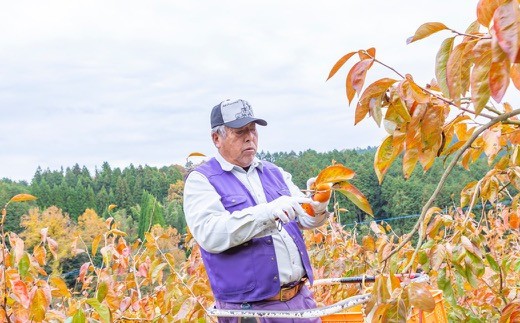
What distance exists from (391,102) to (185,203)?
142cm

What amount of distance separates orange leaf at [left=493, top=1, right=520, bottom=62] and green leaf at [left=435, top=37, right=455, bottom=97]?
279 millimetres

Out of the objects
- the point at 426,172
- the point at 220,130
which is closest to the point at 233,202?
the point at 220,130

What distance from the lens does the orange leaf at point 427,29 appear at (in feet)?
3.32

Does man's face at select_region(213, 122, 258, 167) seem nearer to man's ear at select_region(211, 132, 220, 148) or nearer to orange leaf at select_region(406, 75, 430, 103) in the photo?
man's ear at select_region(211, 132, 220, 148)

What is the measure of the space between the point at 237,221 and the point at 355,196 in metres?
0.89

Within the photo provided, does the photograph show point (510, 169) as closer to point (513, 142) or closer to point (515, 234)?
point (513, 142)

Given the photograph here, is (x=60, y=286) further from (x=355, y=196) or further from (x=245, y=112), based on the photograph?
(x=355, y=196)

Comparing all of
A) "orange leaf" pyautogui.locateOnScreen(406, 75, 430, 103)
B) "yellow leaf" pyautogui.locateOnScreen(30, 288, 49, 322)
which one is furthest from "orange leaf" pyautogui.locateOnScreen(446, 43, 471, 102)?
"yellow leaf" pyautogui.locateOnScreen(30, 288, 49, 322)

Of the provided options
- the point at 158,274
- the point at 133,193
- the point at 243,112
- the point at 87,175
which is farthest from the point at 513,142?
the point at 87,175

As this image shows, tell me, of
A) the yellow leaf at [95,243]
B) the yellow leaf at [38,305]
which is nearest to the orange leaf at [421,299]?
the yellow leaf at [38,305]

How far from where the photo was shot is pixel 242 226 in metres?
2.17

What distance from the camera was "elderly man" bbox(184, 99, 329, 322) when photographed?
7.34 ft

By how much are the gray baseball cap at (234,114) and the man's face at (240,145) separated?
0.03 metres

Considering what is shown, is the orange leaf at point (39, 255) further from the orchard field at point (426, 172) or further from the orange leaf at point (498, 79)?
the orange leaf at point (498, 79)
